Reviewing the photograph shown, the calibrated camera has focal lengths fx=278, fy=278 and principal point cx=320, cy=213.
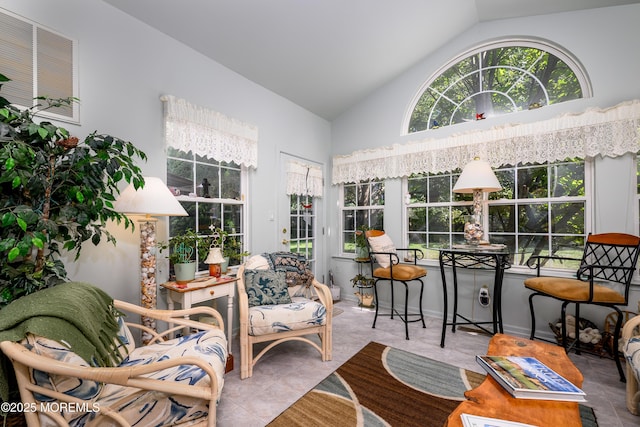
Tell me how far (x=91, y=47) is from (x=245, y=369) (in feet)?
8.54

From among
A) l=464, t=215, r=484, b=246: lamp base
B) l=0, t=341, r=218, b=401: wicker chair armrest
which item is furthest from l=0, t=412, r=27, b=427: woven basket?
l=464, t=215, r=484, b=246: lamp base

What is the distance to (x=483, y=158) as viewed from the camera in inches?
126

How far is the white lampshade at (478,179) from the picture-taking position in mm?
2725

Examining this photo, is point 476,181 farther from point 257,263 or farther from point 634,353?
point 257,263

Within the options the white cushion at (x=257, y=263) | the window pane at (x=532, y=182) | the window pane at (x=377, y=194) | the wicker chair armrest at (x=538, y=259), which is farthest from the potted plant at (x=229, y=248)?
the window pane at (x=532, y=182)

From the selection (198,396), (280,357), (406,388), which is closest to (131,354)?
(198,396)

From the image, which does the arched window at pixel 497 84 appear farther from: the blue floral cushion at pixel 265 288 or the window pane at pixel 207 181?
the blue floral cushion at pixel 265 288

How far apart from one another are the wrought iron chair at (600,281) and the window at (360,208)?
1.93m

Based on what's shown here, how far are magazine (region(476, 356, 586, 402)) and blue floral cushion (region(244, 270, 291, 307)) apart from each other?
5.26ft

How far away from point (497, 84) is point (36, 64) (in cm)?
424

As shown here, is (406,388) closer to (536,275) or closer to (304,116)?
(536,275)

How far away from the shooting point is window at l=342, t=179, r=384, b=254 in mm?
4090

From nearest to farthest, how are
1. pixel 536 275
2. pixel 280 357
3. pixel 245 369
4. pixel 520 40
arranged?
pixel 245 369
pixel 280 357
pixel 536 275
pixel 520 40

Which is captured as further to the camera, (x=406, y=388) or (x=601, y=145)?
(x=601, y=145)
